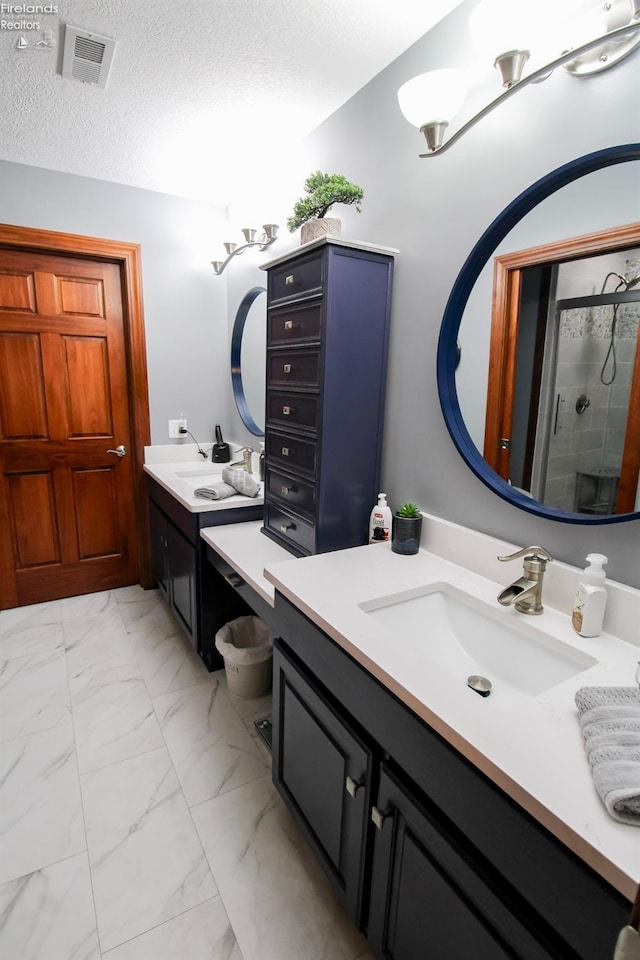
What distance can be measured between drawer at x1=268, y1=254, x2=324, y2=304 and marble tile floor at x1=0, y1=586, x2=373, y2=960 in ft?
5.41

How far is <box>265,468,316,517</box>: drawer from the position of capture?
5.17 feet

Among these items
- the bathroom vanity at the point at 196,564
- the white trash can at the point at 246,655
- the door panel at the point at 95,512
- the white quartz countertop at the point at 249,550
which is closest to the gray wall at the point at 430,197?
the white quartz countertop at the point at 249,550

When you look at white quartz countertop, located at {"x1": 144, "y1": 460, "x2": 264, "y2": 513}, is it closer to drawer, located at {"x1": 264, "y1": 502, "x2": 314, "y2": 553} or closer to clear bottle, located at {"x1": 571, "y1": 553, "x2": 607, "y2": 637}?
drawer, located at {"x1": 264, "y1": 502, "x2": 314, "y2": 553}

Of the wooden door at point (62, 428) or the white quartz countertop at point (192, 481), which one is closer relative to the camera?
the white quartz countertop at point (192, 481)

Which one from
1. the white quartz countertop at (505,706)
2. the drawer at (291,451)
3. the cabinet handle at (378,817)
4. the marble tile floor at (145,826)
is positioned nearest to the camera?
the white quartz countertop at (505,706)

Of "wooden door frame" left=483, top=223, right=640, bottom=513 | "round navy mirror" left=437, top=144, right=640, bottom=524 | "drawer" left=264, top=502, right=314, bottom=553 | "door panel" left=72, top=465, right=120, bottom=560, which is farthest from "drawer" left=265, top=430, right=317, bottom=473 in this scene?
"door panel" left=72, top=465, right=120, bottom=560

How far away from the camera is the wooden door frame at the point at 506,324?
106cm

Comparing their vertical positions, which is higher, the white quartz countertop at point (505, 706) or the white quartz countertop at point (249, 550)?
the white quartz countertop at point (505, 706)

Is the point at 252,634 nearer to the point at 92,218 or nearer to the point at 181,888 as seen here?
the point at 181,888

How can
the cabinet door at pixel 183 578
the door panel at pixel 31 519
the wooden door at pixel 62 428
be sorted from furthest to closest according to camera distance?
the door panel at pixel 31 519 → the wooden door at pixel 62 428 → the cabinet door at pixel 183 578

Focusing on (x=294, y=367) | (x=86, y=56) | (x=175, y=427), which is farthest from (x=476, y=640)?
(x=175, y=427)

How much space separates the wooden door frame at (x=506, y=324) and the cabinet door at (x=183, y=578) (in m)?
1.31

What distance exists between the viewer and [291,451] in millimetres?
1682

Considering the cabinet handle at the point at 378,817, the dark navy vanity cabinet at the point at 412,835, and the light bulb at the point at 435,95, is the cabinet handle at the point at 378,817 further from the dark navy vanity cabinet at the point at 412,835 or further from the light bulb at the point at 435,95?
the light bulb at the point at 435,95
